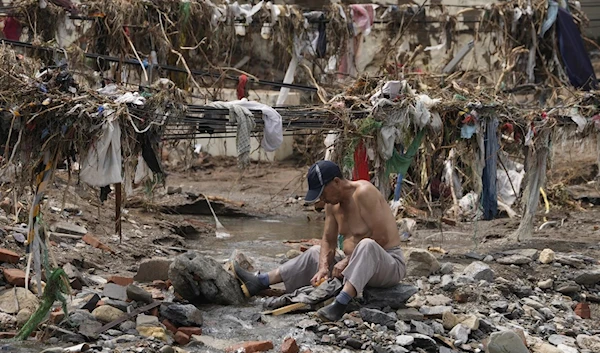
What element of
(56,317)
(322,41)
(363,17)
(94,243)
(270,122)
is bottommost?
(94,243)

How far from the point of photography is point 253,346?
6.39 m

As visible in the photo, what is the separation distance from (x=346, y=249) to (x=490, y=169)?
344cm

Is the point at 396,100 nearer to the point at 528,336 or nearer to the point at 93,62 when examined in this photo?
the point at 528,336

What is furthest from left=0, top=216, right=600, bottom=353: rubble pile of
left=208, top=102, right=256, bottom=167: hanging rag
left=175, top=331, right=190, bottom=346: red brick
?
left=208, top=102, right=256, bottom=167: hanging rag

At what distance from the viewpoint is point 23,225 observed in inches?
370

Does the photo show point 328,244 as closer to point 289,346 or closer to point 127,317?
point 289,346

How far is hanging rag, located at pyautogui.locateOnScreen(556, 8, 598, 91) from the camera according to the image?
1530cm

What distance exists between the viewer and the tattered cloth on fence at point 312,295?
711 cm

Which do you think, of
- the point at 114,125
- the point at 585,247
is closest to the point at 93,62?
the point at 114,125

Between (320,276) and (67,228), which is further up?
(320,276)

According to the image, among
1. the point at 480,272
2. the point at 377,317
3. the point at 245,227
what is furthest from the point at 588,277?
the point at 245,227

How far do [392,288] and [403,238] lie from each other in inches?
197

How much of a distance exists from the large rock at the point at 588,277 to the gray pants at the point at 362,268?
2.68m

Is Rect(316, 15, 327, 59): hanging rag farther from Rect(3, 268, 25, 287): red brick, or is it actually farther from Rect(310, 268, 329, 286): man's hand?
Rect(3, 268, 25, 287): red brick
